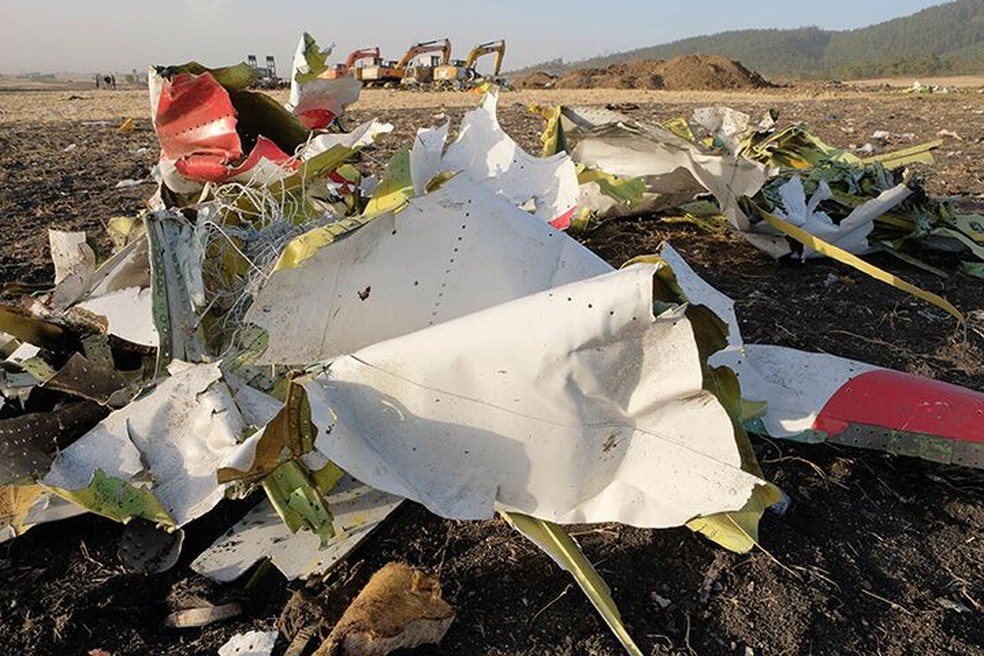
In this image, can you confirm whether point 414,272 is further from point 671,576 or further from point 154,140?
point 154,140

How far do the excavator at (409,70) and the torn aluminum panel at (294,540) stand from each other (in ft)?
74.2

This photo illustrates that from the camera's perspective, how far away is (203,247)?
194 cm

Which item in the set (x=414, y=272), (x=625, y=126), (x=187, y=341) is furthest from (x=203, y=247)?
(x=625, y=126)

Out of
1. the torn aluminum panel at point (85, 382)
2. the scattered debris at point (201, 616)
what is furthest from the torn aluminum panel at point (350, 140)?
the scattered debris at point (201, 616)

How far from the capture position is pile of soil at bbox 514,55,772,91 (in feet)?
87.2

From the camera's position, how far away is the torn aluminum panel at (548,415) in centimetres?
149

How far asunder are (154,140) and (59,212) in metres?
3.70

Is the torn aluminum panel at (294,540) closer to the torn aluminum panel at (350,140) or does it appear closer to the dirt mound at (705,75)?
the torn aluminum panel at (350,140)

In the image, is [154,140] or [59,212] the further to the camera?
[154,140]

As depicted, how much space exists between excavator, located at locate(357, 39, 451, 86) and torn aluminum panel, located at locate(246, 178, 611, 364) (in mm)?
22352

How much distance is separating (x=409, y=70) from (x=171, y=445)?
23.1 metres

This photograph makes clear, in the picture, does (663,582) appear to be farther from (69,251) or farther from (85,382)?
(69,251)

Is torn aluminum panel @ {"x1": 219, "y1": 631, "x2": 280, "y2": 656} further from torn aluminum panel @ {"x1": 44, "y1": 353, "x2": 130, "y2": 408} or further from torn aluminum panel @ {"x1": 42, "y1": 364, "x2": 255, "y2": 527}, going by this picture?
torn aluminum panel @ {"x1": 44, "y1": 353, "x2": 130, "y2": 408}

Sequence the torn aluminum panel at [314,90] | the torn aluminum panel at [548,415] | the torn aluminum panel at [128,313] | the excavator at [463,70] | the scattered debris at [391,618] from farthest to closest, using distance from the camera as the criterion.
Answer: the excavator at [463,70], the torn aluminum panel at [314,90], the torn aluminum panel at [128,313], the torn aluminum panel at [548,415], the scattered debris at [391,618]
